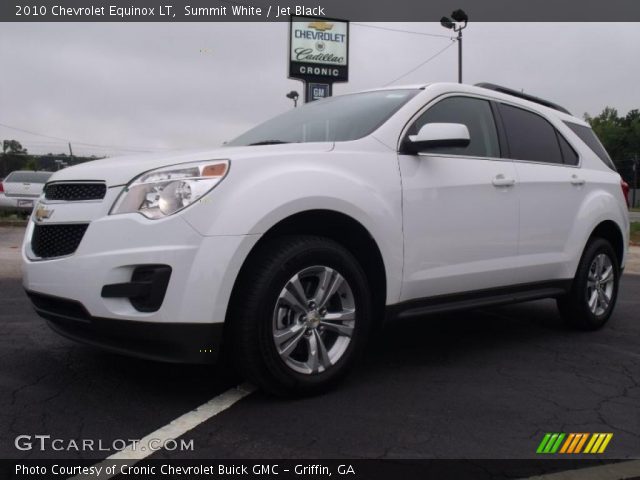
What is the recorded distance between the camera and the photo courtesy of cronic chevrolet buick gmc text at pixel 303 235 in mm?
2918

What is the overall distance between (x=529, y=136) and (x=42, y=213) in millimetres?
3399

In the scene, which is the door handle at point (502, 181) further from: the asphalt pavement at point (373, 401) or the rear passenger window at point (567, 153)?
the asphalt pavement at point (373, 401)

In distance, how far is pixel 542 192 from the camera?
4.55 metres

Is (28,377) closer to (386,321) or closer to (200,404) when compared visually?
(200,404)

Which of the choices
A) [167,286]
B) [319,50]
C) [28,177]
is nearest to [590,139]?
[167,286]

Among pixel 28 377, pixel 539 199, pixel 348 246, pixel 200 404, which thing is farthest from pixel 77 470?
pixel 539 199

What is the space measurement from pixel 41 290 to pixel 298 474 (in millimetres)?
1654

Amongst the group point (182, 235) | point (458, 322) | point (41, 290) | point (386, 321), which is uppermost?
point (182, 235)

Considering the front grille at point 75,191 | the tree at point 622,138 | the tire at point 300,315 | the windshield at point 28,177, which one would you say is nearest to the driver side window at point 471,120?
the tire at point 300,315

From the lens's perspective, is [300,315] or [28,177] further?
[28,177]

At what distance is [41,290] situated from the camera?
10.6 ft

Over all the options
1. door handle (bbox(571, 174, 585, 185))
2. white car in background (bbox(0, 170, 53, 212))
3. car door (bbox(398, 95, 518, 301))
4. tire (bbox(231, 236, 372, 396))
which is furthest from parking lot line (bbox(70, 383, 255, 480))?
white car in background (bbox(0, 170, 53, 212))

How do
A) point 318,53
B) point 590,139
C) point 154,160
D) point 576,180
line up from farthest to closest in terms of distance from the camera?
point 318,53
point 590,139
point 576,180
point 154,160

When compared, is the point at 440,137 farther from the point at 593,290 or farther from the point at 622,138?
the point at 622,138
